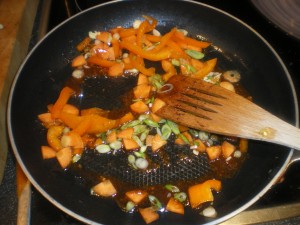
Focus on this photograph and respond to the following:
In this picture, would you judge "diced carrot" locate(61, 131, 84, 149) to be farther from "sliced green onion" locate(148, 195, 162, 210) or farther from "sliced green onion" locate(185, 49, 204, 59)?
"sliced green onion" locate(185, 49, 204, 59)

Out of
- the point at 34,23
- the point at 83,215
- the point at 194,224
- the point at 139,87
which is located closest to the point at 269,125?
the point at 194,224

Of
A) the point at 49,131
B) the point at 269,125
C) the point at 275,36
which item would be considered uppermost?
the point at 275,36

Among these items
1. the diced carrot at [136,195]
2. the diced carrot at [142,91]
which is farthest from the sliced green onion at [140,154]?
the diced carrot at [142,91]

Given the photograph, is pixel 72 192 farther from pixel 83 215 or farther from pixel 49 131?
pixel 49 131

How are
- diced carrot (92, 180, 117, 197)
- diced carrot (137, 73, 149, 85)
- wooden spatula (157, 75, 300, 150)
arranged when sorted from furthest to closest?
diced carrot (137, 73, 149, 85) < diced carrot (92, 180, 117, 197) < wooden spatula (157, 75, 300, 150)

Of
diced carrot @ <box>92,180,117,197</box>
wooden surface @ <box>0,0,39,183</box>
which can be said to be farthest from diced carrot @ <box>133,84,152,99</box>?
wooden surface @ <box>0,0,39,183</box>

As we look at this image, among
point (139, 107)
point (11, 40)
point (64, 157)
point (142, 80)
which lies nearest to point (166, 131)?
point (139, 107)

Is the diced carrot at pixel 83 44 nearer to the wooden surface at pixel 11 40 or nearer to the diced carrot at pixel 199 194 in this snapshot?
the wooden surface at pixel 11 40
